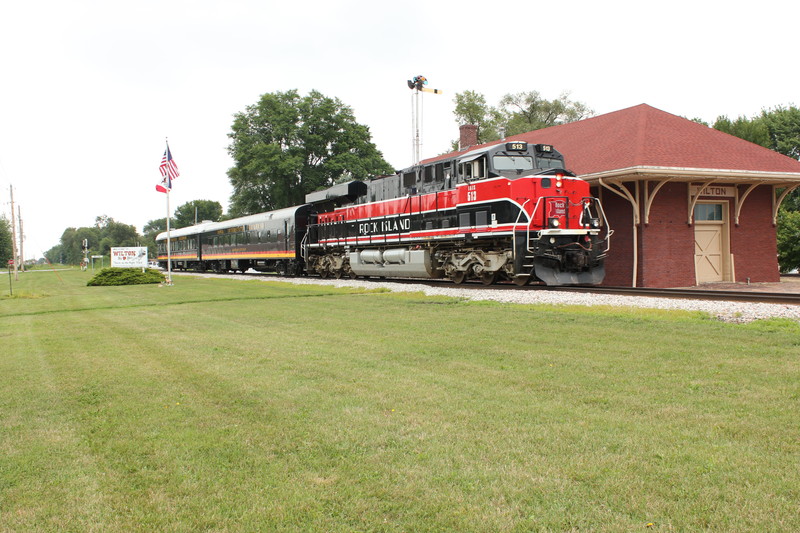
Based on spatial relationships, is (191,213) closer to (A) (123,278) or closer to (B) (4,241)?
(B) (4,241)

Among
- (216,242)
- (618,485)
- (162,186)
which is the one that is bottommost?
(618,485)

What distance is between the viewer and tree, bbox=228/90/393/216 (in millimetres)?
57250

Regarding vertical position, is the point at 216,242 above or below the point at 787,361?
above

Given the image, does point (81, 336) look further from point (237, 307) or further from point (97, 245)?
point (97, 245)

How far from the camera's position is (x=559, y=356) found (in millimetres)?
6914

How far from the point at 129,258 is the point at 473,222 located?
23351 millimetres

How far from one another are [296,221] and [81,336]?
20561 mm

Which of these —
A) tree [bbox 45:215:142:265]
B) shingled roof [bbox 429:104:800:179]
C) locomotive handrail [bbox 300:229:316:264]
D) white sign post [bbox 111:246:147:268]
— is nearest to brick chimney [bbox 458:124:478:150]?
shingled roof [bbox 429:104:800:179]

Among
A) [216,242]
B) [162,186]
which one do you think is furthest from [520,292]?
[216,242]

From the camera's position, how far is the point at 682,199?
64.7ft

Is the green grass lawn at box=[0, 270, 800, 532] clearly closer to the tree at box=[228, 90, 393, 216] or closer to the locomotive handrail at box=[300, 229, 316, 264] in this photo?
the locomotive handrail at box=[300, 229, 316, 264]

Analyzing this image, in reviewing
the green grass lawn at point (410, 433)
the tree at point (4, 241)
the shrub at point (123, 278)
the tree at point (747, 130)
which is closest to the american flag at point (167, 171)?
the shrub at point (123, 278)

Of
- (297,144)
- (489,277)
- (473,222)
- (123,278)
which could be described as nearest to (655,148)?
(473,222)

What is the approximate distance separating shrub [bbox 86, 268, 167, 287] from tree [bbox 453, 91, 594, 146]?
33.4m
